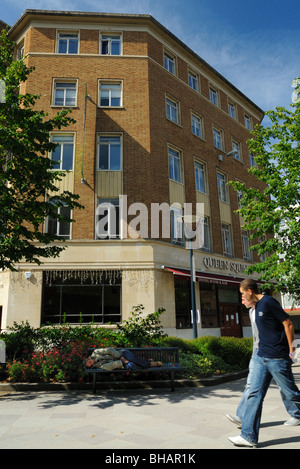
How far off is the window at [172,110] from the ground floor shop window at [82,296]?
10.5 m

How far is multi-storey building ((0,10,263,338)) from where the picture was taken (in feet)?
54.9

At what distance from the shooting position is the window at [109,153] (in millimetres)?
18484

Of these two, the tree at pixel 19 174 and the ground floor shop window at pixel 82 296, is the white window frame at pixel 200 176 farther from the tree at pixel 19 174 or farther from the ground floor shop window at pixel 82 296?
the tree at pixel 19 174

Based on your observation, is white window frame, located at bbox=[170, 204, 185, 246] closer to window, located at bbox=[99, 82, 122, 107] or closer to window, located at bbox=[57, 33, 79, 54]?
window, located at bbox=[99, 82, 122, 107]

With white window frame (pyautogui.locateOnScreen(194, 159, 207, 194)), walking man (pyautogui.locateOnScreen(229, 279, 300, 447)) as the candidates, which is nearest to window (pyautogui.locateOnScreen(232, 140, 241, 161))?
white window frame (pyautogui.locateOnScreen(194, 159, 207, 194))

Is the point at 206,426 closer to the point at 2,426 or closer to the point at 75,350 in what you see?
the point at 2,426

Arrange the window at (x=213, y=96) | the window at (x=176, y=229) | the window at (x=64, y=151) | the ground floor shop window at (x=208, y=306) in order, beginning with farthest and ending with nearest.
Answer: the window at (x=213, y=96) < the ground floor shop window at (x=208, y=306) < the window at (x=176, y=229) < the window at (x=64, y=151)

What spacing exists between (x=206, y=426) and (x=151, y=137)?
16055 mm

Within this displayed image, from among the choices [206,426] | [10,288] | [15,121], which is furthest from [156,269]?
[206,426]

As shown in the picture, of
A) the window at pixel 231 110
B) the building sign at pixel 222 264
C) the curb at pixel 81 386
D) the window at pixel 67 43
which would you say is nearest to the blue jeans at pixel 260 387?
the curb at pixel 81 386

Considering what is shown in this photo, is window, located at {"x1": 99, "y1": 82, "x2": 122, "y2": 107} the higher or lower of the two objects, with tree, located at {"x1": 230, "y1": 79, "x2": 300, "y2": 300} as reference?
higher

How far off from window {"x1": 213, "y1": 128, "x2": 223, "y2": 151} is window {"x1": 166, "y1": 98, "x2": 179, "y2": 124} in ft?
13.7
